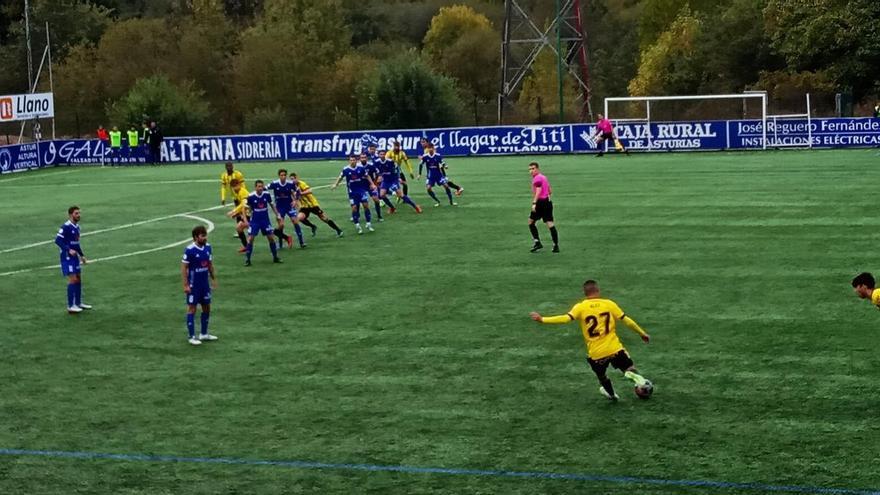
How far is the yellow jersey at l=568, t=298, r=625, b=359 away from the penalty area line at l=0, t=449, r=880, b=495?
2.39 metres

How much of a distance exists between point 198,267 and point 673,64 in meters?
63.9

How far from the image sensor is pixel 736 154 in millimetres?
48656

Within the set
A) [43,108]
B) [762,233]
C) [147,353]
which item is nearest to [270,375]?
[147,353]

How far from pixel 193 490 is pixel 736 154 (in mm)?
40688

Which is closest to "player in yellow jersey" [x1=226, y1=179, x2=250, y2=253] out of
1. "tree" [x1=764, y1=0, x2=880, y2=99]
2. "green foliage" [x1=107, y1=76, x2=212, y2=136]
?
"tree" [x1=764, y1=0, x2=880, y2=99]

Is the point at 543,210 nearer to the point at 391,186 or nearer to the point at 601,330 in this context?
the point at 391,186

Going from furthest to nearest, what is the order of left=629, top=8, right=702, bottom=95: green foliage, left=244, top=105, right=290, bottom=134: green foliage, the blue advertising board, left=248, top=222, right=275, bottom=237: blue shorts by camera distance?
left=629, top=8, right=702, bottom=95: green foliage < left=244, top=105, right=290, bottom=134: green foliage < the blue advertising board < left=248, top=222, right=275, bottom=237: blue shorts

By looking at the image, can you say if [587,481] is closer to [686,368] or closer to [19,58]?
[686,368]

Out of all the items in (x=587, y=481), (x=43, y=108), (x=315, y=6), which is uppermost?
(x=315, y=6)

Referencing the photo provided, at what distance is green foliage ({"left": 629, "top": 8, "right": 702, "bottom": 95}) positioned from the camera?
246ft

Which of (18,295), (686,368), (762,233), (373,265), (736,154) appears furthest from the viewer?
(736,154)

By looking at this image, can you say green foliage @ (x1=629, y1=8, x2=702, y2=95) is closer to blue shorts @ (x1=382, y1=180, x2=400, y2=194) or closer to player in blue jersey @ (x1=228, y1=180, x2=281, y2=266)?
blue shorts @ (x1=382, y1=180, x2=400, y2=194)

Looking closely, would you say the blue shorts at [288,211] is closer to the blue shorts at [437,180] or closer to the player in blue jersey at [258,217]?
the player in blue jersey at [258,217]

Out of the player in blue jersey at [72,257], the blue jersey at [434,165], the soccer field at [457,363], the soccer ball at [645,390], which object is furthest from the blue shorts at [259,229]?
the soccer ball at [645,390]
